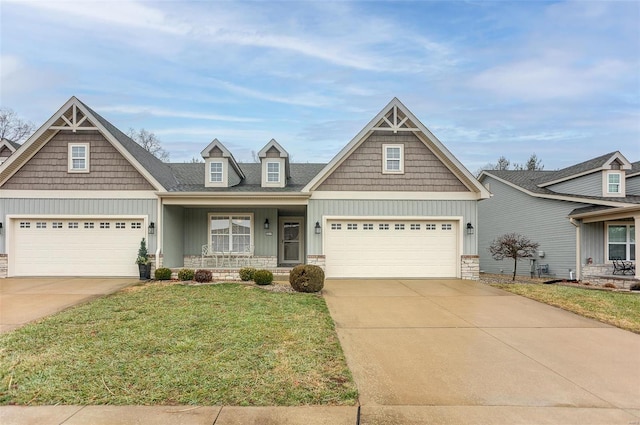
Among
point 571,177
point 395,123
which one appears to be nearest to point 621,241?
point 571,177

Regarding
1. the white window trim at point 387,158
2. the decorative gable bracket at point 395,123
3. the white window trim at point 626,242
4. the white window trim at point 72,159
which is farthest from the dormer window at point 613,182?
the white window trim at point 72,159

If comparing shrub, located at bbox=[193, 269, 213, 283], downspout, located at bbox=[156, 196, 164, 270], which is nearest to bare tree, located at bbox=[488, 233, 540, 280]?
shrub, located at bbox=[193, 269, 213, 283]

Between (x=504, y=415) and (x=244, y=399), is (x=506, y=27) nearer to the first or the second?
(x=504, y=415)

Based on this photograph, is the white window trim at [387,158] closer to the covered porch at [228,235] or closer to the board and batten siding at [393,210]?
the board and batten siding at [393,210]

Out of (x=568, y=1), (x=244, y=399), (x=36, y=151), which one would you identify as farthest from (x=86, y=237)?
(x=568, y=1)

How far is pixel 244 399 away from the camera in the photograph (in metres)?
3.69

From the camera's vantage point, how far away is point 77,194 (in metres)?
12.8

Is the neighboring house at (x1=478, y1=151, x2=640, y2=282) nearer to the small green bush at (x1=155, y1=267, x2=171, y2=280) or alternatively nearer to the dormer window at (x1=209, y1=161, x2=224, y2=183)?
the dormer window at (x1=209, y1=161, x2=224, y2=183)

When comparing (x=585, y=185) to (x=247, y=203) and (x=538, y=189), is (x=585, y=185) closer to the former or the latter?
(x=538, y=189)

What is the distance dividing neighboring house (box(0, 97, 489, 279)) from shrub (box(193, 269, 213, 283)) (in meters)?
1.69

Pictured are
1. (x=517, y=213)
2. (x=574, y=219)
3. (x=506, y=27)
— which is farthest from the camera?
(x=517, y=213)

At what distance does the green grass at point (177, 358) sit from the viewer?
149 inches

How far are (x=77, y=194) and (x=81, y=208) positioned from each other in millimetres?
533

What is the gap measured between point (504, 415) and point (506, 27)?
43.8 ft
